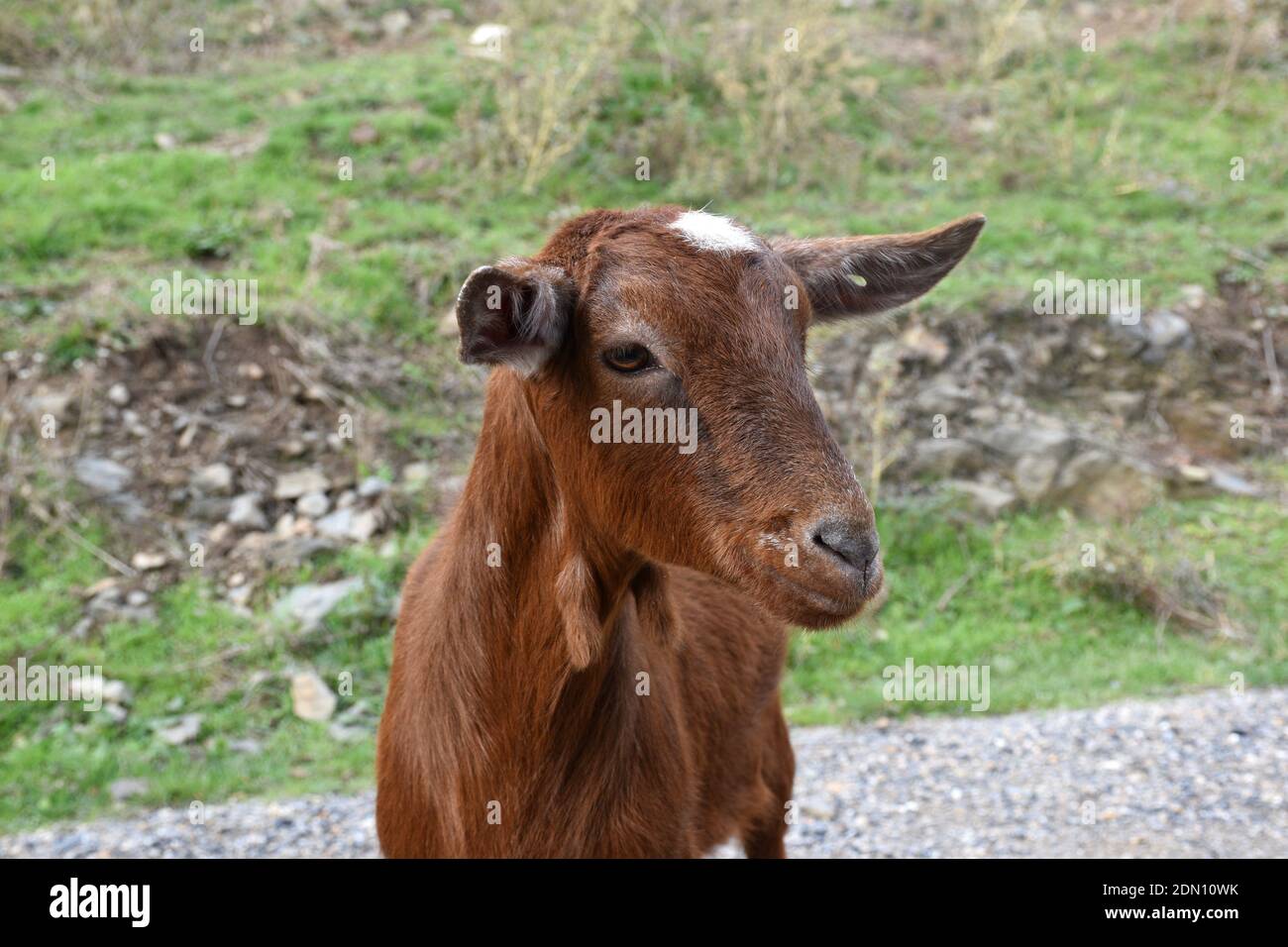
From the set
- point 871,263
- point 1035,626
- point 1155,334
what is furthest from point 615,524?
point 1155,334

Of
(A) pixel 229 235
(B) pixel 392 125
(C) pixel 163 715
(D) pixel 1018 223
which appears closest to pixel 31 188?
(A) pixel 229 235

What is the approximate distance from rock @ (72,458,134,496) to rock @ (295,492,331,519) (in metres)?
1.21

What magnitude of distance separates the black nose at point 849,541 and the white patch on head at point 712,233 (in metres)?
0.87

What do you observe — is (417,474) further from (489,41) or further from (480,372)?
(489,41)

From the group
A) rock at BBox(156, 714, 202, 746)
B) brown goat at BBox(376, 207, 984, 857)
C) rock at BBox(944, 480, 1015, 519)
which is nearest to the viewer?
brown goat at BBox(376, 207, 984, 857)

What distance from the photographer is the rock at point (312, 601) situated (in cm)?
838

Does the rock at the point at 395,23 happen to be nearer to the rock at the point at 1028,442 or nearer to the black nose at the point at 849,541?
the rock at the point at 1028,442

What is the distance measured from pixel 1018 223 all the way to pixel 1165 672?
17.4ft

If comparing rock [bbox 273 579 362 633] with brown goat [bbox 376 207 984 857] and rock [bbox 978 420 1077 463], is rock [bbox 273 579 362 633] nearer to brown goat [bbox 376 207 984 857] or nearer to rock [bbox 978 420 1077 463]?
brown goat [bbox 376 207 984 857]

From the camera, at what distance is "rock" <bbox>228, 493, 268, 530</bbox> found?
29.5 feet

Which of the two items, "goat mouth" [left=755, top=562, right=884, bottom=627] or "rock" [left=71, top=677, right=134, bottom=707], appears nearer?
"goat mouth" [left=755, top=562, right=884, bottom=627]

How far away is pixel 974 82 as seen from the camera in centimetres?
1502

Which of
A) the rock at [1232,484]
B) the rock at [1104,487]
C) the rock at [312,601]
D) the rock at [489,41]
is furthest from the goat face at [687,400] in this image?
the rock at [489,41]

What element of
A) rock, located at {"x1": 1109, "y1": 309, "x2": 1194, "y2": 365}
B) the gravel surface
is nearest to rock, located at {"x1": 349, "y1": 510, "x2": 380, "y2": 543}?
the gravel surface
